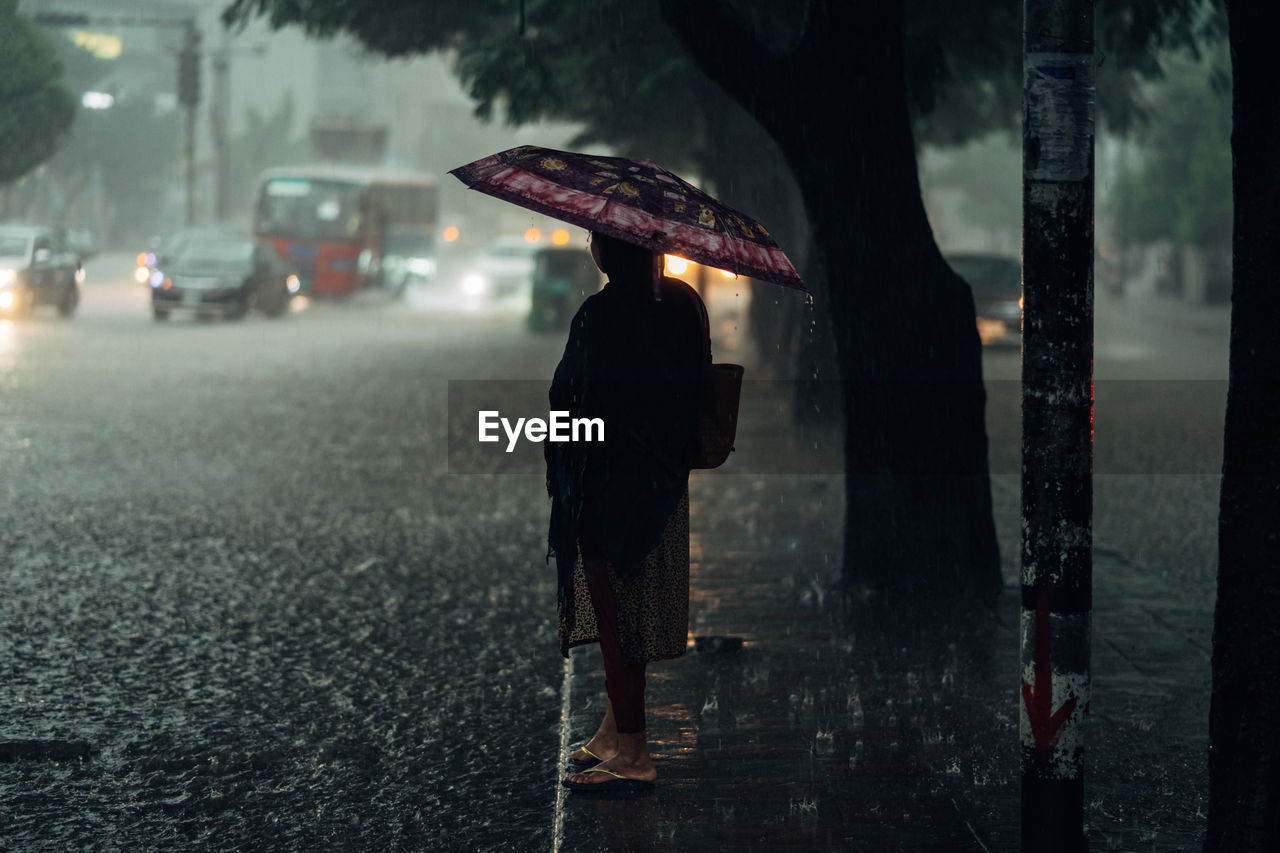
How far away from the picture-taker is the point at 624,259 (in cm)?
475

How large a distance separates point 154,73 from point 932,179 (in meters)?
32.2

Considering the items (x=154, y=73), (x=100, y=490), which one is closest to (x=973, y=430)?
(x=100, y=490)

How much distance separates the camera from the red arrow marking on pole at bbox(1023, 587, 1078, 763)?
3.99m

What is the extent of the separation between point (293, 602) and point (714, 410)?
352 cm

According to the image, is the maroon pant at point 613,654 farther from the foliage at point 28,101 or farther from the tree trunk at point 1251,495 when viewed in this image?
the foliage at point 28,101

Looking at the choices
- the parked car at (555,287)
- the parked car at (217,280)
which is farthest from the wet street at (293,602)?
the parked car at (217,280)

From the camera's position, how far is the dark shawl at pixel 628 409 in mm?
4750

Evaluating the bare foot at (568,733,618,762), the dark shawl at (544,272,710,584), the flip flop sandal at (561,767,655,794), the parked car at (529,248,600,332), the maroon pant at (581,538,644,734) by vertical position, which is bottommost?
the flip flop sandal at (561,767,655,794)

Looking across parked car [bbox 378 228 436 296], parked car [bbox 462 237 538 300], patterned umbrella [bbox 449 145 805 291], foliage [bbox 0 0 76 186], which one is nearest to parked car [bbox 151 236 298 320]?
foliage [bbox 0 0 76 186]

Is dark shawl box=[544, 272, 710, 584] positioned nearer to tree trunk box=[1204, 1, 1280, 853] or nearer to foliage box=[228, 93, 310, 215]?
tree trunk box=[1204, 1, 1280, 853]

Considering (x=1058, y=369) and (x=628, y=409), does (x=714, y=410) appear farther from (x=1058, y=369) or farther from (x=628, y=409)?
(x=1058, y=369)

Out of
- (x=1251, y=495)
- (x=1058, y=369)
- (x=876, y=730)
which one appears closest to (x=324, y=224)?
(x=876, y=730)

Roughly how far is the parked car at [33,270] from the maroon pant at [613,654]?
25.2m

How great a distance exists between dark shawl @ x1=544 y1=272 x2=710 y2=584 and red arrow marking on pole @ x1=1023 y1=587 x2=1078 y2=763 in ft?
3.99
